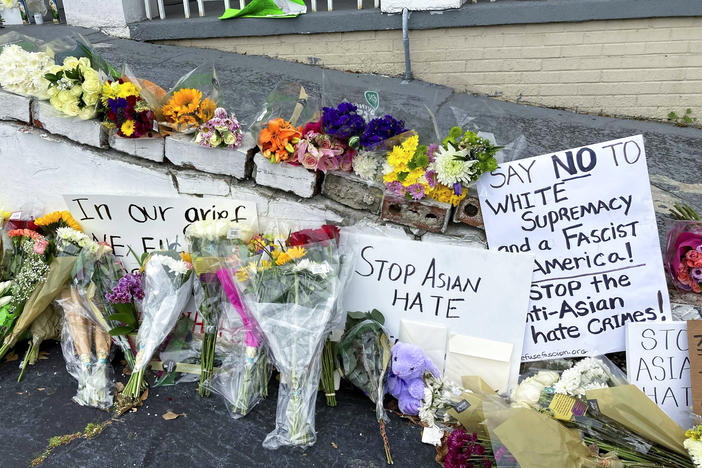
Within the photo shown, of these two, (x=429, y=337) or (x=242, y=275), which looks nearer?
(x=242, y=275)

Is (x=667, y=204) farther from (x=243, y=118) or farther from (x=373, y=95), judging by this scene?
(x=243, y=118)

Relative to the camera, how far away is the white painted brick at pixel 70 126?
2871 millimetres

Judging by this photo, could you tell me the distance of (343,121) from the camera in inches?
99.4

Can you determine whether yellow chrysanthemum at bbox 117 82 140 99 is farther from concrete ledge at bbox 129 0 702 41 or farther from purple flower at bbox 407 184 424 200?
concrete ledge at bbox 129 0 702 41

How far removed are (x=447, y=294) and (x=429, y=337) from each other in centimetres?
22

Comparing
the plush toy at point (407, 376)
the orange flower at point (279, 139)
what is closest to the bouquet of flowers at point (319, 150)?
the orange flower at point (279, 139)

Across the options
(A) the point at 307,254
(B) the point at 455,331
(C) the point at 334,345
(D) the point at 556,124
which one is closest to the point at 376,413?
(C) the point at 334,345

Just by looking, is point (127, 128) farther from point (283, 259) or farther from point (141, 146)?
point (283, 259)

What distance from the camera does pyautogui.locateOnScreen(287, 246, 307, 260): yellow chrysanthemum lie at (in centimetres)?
247

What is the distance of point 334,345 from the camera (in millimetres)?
2650

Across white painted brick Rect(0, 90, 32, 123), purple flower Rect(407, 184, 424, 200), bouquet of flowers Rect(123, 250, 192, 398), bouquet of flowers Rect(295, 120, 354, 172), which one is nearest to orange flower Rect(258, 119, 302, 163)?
bouquet of flowers Rect(295, 120, 354, 172)

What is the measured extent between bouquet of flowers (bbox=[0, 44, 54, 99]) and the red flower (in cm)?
142

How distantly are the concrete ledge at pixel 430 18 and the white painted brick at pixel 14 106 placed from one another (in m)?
2.49

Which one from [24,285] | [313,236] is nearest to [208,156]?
[313,236]
